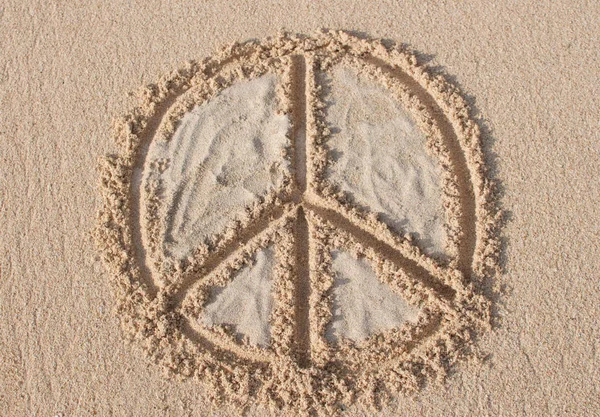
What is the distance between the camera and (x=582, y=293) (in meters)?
2.51

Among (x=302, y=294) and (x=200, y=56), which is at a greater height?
(x=200, y=56)

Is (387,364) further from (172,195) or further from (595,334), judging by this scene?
(172,195)

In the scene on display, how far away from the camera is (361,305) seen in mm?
2531

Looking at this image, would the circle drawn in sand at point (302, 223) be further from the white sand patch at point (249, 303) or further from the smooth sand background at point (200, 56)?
the smooth sand background at point (200, 56)

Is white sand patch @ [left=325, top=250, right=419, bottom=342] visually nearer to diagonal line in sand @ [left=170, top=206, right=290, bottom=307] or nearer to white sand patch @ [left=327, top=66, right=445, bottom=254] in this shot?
white sand patch @ [left=327, top=66, right=445, bottom=254]

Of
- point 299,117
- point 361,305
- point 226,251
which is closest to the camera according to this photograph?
point 361,305

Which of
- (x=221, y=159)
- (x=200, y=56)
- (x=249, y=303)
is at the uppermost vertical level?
(x=200, y=56)

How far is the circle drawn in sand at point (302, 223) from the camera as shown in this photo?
248 centimetres

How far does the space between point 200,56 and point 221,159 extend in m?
0.56

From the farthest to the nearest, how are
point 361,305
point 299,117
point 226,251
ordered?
point 299,117, point 226,251, point 361,305

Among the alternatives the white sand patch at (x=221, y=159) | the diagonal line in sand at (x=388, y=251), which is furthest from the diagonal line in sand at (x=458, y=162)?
the white sand patch at (x=221, y=159)

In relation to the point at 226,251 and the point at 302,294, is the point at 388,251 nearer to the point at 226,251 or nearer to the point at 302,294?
the point at 302,294

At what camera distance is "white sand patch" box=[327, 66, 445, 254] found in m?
2.62

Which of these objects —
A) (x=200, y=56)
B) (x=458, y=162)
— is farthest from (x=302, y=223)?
(x=200, y=56)
